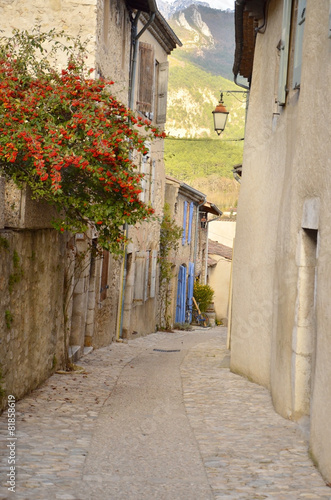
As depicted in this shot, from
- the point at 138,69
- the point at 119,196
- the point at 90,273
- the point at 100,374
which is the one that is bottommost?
the point at 100,374

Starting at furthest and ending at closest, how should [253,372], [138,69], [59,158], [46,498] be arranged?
[138,69], [253,372], [59,158], [46,498]

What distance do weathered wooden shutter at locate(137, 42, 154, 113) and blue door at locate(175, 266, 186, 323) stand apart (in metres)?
7.85

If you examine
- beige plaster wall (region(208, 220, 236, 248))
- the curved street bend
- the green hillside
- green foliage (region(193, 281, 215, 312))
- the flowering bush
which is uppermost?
the green hillside

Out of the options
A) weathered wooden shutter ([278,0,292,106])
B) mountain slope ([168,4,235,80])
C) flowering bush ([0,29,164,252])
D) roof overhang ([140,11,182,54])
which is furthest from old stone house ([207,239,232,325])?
mountain slope ([168,4,235,80])

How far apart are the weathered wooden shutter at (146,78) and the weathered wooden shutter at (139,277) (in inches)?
126

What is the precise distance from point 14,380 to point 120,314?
8.25 metres

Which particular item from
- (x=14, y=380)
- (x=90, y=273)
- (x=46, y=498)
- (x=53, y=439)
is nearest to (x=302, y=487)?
(x=46, y=498)

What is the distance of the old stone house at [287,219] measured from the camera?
564 centimetres

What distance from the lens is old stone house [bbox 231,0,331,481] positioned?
5.64 m

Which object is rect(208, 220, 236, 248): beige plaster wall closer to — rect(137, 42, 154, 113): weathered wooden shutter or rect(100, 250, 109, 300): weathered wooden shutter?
rect(137, 42, 154, 113): weathered wooden shutter

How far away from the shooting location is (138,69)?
1498cm

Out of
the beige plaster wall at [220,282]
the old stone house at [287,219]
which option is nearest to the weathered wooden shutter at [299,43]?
the old stone house at [287,219]

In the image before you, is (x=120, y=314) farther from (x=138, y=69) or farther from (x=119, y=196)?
(x=119, y=196)

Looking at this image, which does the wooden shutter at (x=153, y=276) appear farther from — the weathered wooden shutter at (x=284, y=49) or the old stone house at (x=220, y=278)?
the old stone house at (x=220, y=278)
